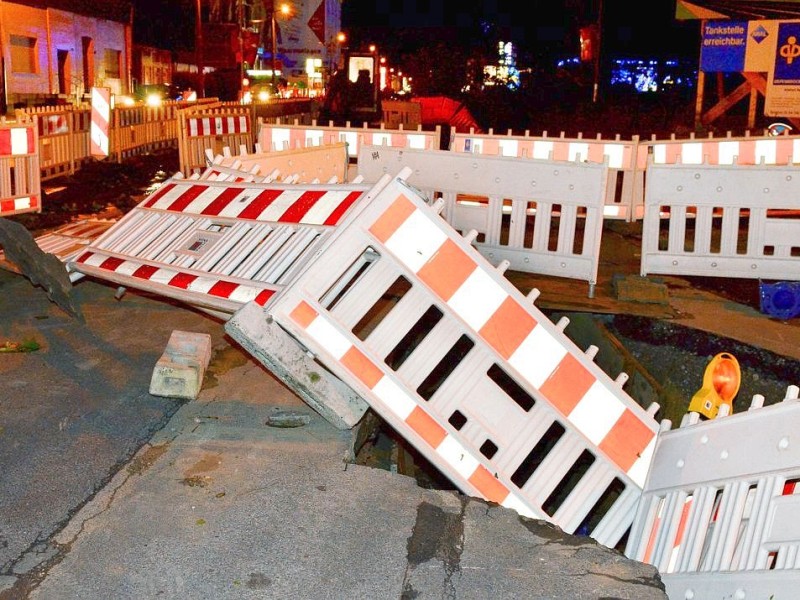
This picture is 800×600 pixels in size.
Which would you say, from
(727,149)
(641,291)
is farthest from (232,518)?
(727,149)

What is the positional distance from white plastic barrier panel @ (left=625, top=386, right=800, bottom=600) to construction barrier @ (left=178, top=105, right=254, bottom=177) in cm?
1330

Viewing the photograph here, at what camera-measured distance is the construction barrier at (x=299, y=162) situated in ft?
29.0

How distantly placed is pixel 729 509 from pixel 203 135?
50.5 feet

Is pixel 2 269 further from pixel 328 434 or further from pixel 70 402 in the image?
pixel 328 434

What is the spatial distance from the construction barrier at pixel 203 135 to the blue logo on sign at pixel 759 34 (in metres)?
11.6

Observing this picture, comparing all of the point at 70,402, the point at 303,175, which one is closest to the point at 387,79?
the point at 303,175

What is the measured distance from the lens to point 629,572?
3.56m

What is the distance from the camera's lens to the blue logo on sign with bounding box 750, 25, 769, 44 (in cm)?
2030

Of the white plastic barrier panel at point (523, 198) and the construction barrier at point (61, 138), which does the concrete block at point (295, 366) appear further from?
the construction barrier at point (61, 138)

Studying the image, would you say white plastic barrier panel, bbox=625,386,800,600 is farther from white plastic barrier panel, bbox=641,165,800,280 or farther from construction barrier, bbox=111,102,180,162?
construction barrier, bbox=111,102,180,162

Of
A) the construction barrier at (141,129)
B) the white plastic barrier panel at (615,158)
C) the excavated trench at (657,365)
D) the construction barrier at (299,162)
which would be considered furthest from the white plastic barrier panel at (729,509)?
the construction barrier at (141,129)

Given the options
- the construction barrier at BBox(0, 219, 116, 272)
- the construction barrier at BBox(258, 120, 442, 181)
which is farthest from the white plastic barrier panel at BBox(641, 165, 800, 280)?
the construction barrier at BBox(0, 219, 116, 272)

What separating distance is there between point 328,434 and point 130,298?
3534 millimetres

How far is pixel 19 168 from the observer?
10875 mm
